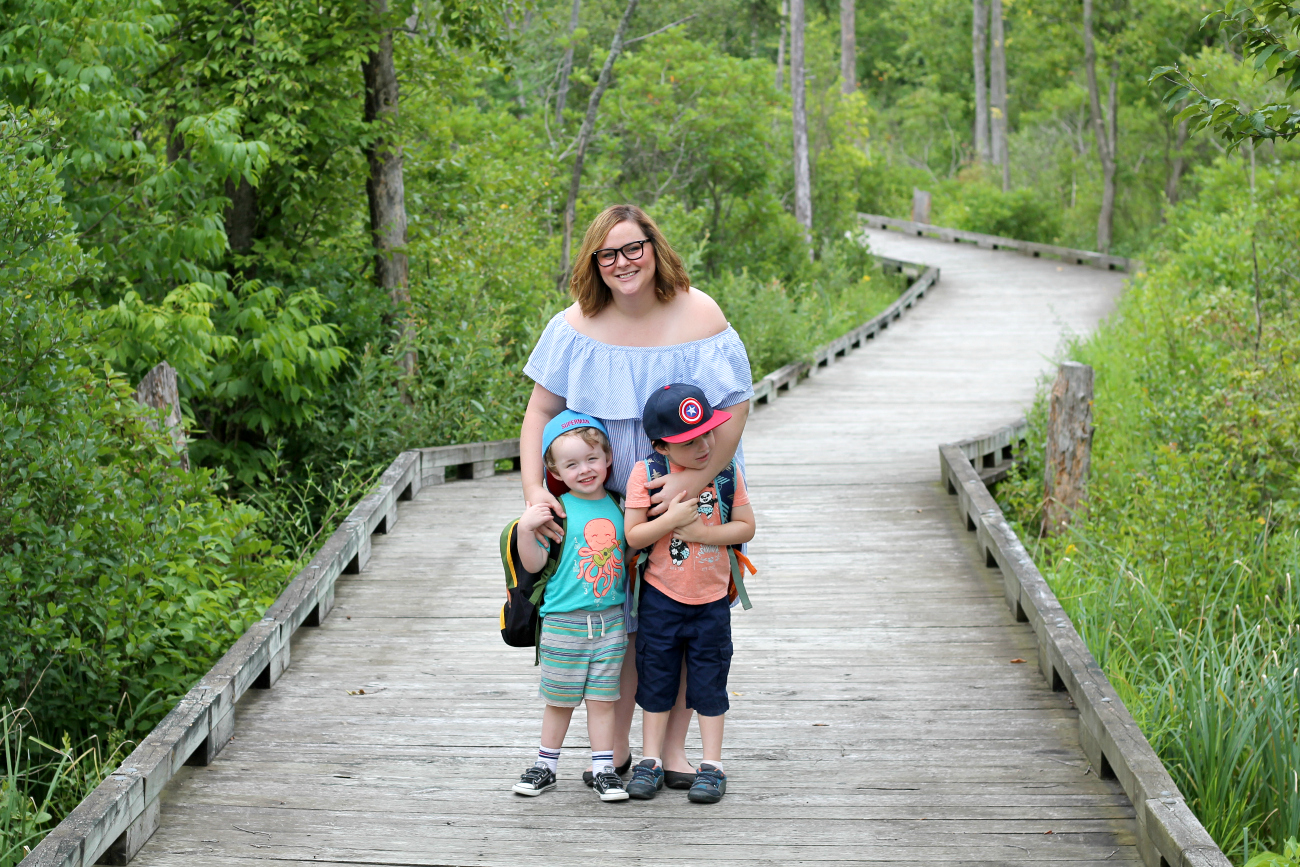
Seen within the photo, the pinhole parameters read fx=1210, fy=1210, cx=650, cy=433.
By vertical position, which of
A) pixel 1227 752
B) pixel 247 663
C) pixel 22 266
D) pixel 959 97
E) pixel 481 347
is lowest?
pixel 1227 752

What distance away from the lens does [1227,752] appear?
4484 millimetres

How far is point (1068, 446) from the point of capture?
8.18 meters

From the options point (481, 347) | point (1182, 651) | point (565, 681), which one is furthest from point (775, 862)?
point (481, 347)

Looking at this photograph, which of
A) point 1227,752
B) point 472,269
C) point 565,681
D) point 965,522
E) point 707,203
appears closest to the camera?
point 565,681

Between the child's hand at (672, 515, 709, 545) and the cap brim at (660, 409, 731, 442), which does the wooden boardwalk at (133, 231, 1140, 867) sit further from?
the cap brim at (660, 409, 731, 442)

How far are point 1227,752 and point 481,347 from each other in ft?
22.6

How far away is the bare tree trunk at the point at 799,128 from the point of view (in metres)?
22.0

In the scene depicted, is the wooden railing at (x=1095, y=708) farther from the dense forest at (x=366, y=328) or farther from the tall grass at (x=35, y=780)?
the tall grass at (x=35, y=780)

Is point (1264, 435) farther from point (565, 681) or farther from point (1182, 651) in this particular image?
point (565, 681)

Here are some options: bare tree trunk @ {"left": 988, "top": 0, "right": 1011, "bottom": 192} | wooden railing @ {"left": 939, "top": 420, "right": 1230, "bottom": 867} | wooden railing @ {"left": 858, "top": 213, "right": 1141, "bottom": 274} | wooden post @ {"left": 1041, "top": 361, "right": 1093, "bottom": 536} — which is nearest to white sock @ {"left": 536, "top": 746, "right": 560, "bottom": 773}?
wooden railing @ {"left": 939, "top": 420, "right": 1230, "bottom": 867}

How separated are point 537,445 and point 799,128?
19.5m

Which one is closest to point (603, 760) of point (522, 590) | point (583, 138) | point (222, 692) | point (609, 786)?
point (609, 786)

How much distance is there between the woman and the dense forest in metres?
1.69

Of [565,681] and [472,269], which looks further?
[472,269]
